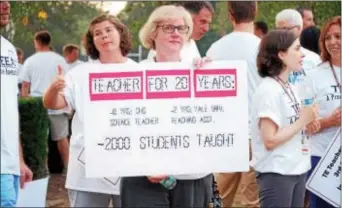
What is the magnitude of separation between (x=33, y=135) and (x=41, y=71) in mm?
1643

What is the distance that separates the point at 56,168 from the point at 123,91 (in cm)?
695

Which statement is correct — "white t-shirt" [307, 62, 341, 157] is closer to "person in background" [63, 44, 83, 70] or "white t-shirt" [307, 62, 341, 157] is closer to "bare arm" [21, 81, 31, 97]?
"bare arm" [21, 81, 31, 97]

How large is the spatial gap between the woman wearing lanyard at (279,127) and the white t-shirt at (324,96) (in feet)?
0.81

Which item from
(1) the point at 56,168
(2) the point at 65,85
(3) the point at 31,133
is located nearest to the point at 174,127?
(2) the point at 65,85

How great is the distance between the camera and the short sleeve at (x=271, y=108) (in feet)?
14.4

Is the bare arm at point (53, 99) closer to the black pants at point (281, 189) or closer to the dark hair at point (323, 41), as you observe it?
the black pants at point (281, 189)

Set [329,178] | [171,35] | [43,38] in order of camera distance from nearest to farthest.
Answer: [171,35] → [329,178] → [43,38]

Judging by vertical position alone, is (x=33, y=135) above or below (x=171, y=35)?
below

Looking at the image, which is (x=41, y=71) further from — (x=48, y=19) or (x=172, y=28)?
(x=48, y=19)

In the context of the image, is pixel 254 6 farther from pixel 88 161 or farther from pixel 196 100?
pixel 88 161

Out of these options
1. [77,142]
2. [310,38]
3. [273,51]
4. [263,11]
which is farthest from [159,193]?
[263,11]

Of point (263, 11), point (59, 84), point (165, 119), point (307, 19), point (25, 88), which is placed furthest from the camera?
point (263, 11)

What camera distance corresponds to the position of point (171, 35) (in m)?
3.95

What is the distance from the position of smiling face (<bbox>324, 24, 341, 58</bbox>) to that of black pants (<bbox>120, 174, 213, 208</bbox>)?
139 cm
